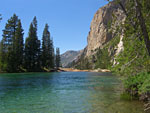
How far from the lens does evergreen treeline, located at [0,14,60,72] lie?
140ft

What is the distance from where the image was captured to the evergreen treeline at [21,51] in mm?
42781

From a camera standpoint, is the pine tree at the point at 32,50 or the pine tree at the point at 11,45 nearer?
the pine tree at the point at 11,45

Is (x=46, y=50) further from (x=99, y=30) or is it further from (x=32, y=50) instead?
(x=99, y=30)

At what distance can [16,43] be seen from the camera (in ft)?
153

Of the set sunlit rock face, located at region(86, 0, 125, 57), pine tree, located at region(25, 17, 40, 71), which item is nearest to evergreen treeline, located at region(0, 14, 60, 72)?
pine tree, located at region(25, 17, 40, 71)

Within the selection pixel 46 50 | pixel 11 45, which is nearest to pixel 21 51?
pixel 11 45

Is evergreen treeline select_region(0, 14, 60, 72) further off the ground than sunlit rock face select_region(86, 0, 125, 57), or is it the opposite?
sunlit rock face select_region(86, 0, 125, 57)

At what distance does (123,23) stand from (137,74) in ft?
10.2

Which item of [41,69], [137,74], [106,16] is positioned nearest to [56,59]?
[41,69]

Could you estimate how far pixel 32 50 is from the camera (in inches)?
2115

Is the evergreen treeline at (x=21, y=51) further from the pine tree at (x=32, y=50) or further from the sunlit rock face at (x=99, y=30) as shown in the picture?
the sunlit rock face at (x=99, y=30)

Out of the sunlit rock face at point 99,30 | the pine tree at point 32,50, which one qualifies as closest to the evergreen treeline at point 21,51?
the pine tree at point 32,50

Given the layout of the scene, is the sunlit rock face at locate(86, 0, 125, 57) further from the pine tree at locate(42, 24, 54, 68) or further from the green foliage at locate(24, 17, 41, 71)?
the green foliage at locate(24, 17, 41, 71)

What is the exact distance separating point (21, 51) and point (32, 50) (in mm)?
5143
